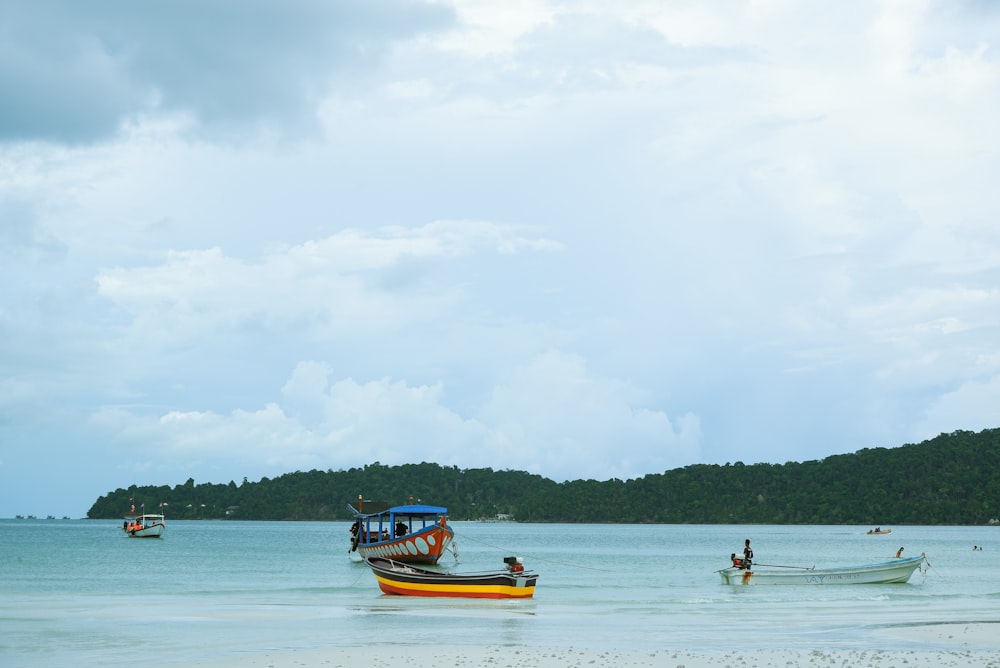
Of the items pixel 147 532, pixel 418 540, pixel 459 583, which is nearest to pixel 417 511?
pixel 418 540

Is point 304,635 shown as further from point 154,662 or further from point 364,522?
point 364,522

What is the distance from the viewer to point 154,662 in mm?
24375

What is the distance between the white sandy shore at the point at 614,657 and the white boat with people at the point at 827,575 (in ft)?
66.0

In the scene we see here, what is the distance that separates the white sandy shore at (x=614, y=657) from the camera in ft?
74.2

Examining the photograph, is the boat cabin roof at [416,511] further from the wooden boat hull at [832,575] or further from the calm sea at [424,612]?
the wooden boat hull at [832,575]

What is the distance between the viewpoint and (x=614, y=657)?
2377 cm

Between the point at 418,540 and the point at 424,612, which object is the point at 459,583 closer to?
the point at 424,612

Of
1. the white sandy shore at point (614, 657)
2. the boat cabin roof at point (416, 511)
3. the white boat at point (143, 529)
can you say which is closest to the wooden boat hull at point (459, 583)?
the white sandy shore at point (614, 657)

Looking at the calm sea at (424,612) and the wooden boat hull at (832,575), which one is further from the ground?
the wooden boat hull at (832,575)

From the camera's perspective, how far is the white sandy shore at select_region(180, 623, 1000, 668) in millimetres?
22625

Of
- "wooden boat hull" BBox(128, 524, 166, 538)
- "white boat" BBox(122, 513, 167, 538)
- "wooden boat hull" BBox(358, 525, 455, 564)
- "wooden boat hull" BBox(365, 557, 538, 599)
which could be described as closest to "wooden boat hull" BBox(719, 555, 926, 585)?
"wooden boat hull" BBox(365, 557, 538, 599)

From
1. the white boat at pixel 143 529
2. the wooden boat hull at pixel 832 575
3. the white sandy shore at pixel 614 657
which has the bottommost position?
the white sandy shore at pixel 614 657

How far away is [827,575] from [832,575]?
210 mm

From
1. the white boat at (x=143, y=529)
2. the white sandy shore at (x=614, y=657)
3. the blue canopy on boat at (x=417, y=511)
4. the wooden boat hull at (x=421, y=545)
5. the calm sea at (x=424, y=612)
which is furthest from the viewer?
the white boat at (x=143, y=529)
